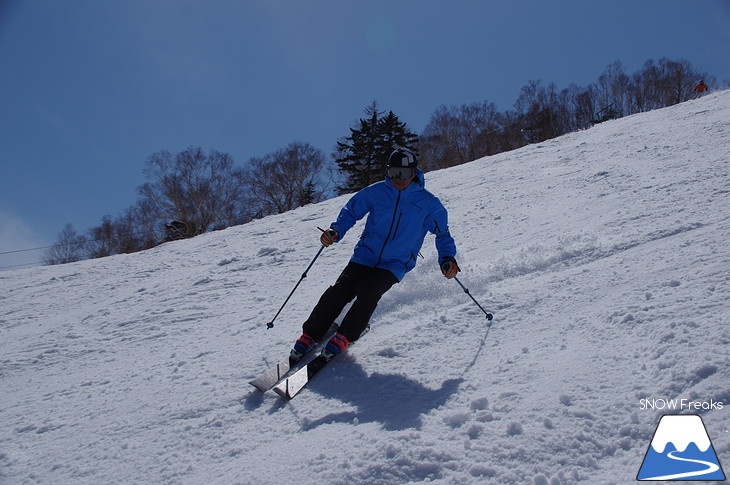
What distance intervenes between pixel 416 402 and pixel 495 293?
1607 mm

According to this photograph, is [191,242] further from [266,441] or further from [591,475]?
[591,475]

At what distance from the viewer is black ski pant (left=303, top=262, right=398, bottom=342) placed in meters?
3.06

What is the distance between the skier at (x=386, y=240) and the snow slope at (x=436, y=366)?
40 centimetres

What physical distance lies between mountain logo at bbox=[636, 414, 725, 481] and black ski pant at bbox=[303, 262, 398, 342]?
5.88 feet

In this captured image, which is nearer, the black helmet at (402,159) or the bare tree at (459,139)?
the black helmet at (402,159)

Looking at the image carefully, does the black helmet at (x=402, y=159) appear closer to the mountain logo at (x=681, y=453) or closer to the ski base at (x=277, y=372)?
the ski base at (x=277, y=372)

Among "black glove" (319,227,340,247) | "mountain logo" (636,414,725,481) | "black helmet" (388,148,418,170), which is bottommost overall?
"mountain logo" (636,414,725,481)

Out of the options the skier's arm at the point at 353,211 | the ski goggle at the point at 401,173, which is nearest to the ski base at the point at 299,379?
the skier's arm at the point at 353,211

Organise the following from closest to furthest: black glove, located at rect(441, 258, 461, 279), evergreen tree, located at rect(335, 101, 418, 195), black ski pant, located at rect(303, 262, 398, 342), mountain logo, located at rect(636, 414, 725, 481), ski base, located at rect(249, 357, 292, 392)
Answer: mountain logo, located at rect(636, 414, 725, 481) < ski base, located at rect(249, 357, 292, 392) < black ski pant, located at rect(303, 262, 398, 342) < black glove, located at rect(441, 258, 461, 279) < evergreen tree, located at rect(335, 101, 418, 195)

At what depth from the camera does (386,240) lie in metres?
3.38

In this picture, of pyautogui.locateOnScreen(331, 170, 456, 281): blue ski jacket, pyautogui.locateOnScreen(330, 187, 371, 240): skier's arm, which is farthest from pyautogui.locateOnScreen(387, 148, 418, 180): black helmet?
pyautogui.locateOnScreen(330, 187, 371, 240): skier's arm

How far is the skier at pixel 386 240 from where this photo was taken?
3.16 meters

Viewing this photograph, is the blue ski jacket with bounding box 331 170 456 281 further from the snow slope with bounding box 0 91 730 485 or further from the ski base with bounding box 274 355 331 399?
the ski base with bounding box 274 355 331 399

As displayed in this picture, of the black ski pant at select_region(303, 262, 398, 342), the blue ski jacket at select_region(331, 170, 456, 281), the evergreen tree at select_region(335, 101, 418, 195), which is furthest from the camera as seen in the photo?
the evergreen tree at select_region(335, 101, 418, 195)
